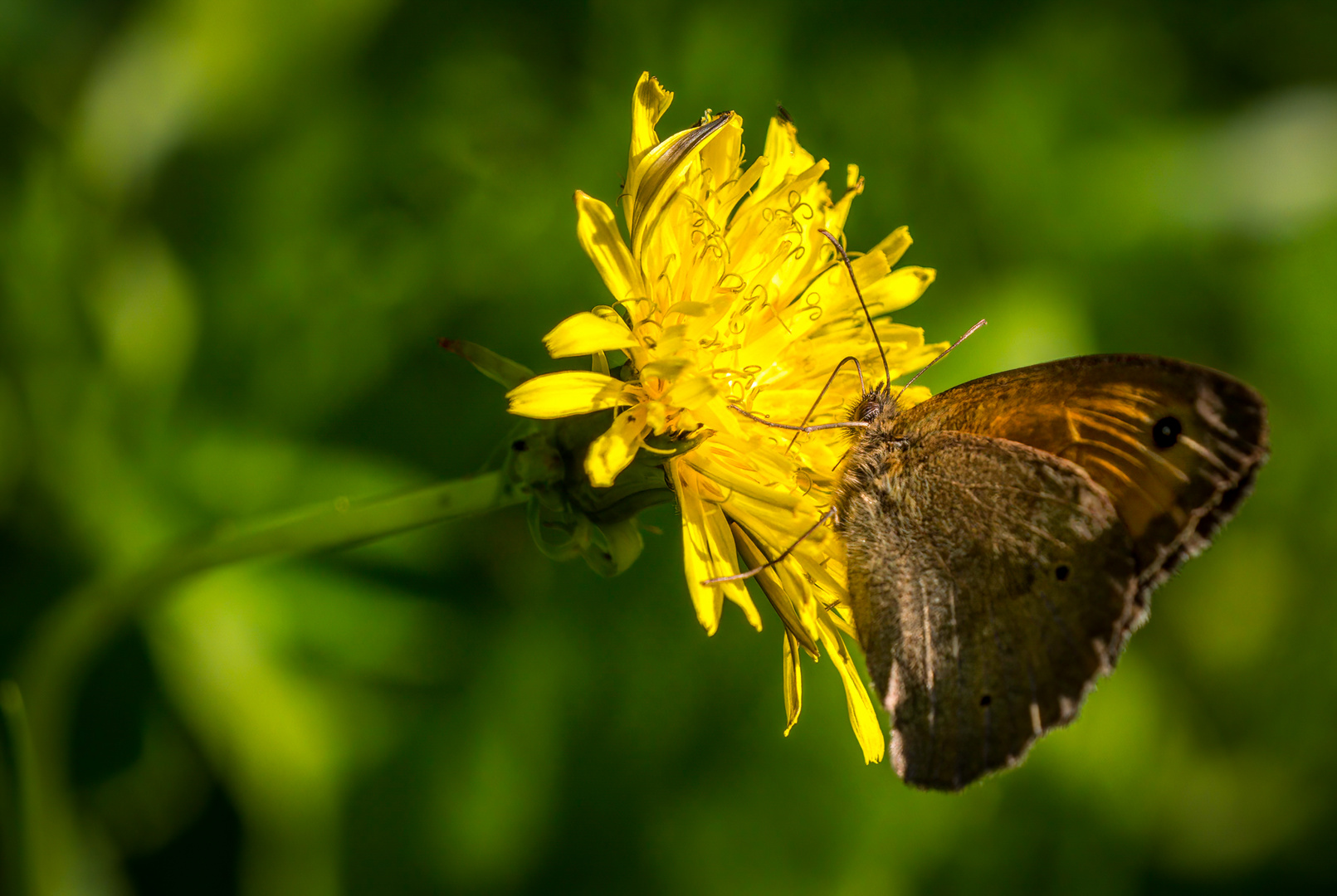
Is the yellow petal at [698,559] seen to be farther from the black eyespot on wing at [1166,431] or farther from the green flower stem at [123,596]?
the black eyespot on wing at [1166,431]

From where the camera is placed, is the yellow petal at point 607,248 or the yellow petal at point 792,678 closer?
the yellow petal at point 607,248

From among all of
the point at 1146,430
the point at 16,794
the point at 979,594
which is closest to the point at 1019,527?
the point at 979,594

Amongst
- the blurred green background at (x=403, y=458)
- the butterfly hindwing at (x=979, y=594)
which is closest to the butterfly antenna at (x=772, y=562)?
the butterfly hindwing at (x=979, y=594)

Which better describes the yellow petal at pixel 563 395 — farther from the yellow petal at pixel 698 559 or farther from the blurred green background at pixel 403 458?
the blurred green background at pixel 403 458

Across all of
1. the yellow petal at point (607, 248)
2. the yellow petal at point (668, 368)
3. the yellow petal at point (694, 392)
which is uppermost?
the yellow petal at point (607, 248)

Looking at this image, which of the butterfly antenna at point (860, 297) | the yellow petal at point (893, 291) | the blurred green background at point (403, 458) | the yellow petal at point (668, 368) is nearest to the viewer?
the yellow petal at point (668, 368)

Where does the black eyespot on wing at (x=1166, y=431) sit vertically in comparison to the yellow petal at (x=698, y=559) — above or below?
above

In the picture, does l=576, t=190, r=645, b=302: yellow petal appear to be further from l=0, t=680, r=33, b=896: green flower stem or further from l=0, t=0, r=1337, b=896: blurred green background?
l=0, t=680, r=33, b=896: green flower stem

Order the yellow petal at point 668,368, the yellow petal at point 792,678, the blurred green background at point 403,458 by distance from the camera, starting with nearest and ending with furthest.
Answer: the yellow petal at point 668,368 → the yellow petal at point 792,678 → the blurred green background at point 403,458
